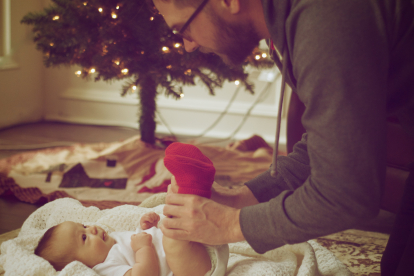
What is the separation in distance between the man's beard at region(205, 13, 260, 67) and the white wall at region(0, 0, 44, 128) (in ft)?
7.33

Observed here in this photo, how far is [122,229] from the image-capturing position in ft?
3.12

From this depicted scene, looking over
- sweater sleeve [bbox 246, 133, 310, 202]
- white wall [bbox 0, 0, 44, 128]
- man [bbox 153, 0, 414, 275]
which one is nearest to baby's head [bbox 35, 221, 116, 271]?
man [bbox 153, 0, 414, 275]

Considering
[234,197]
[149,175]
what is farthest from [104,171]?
[234,197]

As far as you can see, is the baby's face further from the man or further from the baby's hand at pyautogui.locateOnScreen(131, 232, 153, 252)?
the man

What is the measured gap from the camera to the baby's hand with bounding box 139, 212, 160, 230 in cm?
87

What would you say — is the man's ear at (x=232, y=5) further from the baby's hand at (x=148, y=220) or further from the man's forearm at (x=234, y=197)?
the baby's hand at (x=148, y=220)

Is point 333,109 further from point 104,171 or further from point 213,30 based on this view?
point 104,171

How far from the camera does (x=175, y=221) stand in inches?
25.0

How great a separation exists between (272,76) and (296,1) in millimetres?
1977

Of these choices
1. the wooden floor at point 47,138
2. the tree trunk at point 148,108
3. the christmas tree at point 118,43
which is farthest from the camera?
the tree trunk at point 148,108

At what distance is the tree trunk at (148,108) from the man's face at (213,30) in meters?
1.04

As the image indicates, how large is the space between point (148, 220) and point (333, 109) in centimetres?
59

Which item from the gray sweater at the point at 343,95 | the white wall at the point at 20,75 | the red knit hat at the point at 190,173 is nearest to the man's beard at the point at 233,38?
the gray sweater at the point at 343,95

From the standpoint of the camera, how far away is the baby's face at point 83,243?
79cm
